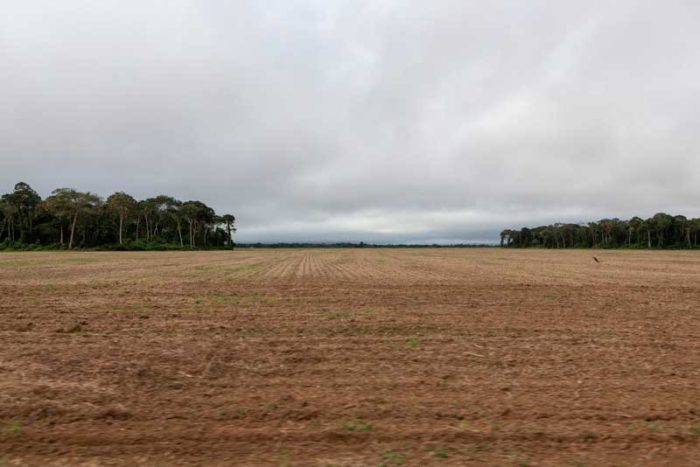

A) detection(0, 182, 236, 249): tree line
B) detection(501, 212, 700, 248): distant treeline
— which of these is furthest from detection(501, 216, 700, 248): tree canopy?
detection(0, 182, 236, 249): tree line

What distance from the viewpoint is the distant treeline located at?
476ft

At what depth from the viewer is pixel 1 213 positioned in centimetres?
10875

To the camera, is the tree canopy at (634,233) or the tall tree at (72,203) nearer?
the tall tree at (72,203)

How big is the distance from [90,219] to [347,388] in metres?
123

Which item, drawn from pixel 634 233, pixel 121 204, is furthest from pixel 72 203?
pixel 634 233

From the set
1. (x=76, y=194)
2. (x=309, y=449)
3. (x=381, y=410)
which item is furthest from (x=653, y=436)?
(x=76, y=194)

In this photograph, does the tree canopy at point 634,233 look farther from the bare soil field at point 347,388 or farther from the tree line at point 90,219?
the bare soil field at point 347,388

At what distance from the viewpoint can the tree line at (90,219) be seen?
101 meters

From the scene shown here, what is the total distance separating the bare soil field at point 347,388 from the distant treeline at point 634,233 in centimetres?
16201

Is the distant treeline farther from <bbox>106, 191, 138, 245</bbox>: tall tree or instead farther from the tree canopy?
<bbox>106, 191, 138, 245</bbox>: tall tree

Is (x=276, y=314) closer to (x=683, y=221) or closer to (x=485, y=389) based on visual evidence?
(x=485, y=389)

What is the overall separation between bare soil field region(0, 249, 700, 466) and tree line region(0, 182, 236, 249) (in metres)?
103

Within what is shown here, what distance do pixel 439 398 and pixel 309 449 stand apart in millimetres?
1917

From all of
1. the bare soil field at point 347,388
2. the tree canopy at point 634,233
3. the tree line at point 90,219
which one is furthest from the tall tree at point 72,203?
the tree canopy at point 634,233
